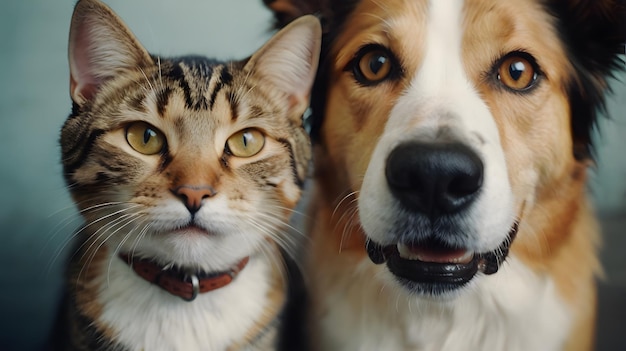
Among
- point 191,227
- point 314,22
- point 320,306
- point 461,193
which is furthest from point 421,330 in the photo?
point 314,22

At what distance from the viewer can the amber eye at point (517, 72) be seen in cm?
99

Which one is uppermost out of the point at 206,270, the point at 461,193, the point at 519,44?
the point at 519,44

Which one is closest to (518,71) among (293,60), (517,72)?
(517,72)

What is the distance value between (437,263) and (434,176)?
0.16 m

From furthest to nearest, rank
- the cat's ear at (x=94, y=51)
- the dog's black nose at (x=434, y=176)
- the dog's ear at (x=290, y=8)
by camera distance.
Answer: the dog's ear at (x=290, y=8), the cat's ear at (x=94, y=51), the dog's black nose at (x=434, y=176)

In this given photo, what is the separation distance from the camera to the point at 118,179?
0.94m

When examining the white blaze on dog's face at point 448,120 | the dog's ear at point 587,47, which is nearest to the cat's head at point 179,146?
the white blaze on dog's face at point 448,120

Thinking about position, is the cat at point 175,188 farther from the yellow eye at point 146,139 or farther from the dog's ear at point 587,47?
the dog's ear at point 587,47

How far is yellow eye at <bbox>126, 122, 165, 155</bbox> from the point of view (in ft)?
3.13

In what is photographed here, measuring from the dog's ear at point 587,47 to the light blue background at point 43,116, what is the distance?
6 centimetres

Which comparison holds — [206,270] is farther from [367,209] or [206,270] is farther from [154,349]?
[367,209]

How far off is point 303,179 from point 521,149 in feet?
1.14

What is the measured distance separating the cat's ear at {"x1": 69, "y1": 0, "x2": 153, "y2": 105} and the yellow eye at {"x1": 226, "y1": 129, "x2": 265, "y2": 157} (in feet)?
0.65

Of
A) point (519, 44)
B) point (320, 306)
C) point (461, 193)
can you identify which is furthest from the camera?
point (320, 306)
